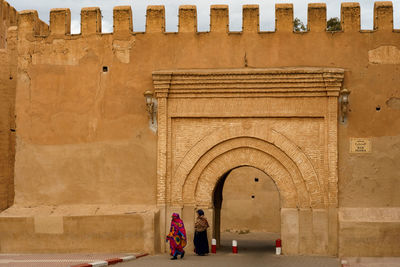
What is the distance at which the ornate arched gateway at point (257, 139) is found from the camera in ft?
45.9

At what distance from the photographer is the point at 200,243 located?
14.0 m

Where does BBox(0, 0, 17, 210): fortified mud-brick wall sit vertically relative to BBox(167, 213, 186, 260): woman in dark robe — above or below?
above

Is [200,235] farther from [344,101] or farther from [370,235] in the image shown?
[344,101]

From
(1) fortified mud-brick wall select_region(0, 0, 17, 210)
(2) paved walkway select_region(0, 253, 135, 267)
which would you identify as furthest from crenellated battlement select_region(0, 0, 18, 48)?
(2) paved walkway select_region(0, 253, 135, 267)

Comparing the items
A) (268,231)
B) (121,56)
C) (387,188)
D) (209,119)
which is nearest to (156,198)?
(209,119)

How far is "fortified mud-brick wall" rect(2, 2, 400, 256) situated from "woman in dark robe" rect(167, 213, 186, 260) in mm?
1125

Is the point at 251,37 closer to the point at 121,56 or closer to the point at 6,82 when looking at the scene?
the point at 121,56

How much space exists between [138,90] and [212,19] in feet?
7.02

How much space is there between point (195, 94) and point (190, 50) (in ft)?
3.08

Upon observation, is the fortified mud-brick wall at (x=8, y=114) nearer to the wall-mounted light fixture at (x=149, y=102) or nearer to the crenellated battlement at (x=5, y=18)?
the crenellated battlement at (x=5, y=18)

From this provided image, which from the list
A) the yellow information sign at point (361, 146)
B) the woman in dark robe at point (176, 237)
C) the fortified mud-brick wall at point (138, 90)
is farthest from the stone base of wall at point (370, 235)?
the woman in dark robe at point (176, 237)

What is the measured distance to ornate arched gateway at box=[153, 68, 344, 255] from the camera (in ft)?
45.9

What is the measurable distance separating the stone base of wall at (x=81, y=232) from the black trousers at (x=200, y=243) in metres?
0.80

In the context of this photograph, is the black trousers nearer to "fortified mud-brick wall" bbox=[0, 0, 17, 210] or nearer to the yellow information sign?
the yellow information sign
